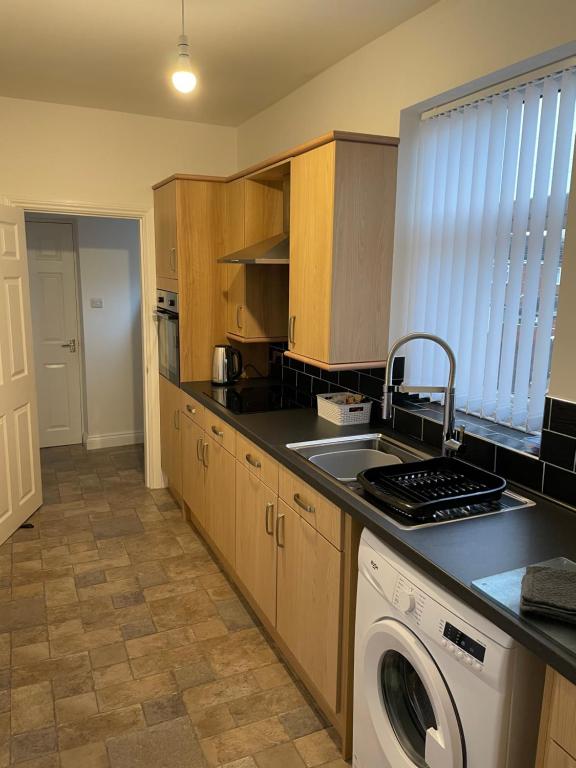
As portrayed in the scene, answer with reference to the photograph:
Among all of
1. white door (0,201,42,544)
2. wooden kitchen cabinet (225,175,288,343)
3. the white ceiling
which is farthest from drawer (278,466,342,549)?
white door (0,201,42,544)

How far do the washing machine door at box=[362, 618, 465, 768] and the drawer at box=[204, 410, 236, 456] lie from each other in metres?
1.33

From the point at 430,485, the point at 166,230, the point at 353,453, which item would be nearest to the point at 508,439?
the point at 430,485

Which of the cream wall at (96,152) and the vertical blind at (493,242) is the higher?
the cream wall at (96,152)

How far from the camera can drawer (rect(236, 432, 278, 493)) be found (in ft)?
7.78

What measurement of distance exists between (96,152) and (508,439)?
322cm

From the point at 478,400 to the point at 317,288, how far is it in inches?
32.6

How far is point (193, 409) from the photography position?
11.5 ft

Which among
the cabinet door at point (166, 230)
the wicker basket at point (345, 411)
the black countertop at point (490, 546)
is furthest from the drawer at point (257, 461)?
the cabinet door at point (166, 230)

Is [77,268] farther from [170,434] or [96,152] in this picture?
[170,434]

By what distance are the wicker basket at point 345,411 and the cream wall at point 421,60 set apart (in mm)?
1222

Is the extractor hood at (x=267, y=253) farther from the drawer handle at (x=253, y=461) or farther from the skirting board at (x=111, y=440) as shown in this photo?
the skirting board at (x=111, y=440)

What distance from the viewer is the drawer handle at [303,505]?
81.3 inches

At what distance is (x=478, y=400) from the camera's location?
7.76ft

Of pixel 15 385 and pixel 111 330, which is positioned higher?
pixel 111 330
